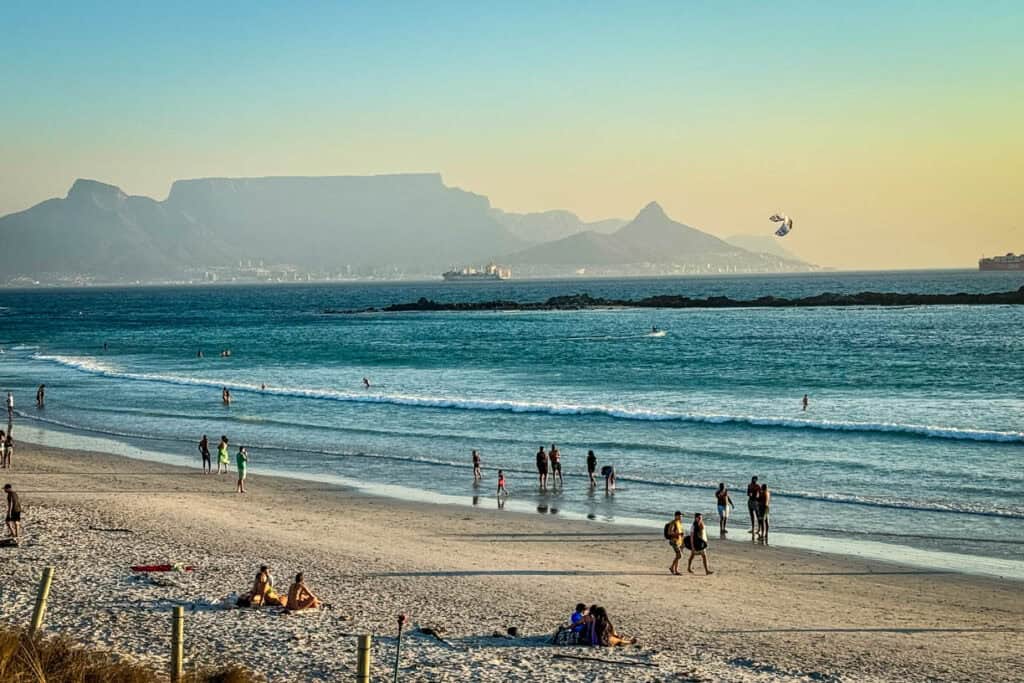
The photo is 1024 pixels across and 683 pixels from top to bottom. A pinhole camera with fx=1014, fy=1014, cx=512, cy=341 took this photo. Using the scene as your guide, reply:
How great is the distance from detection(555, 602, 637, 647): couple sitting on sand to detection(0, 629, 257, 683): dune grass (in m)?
4.78

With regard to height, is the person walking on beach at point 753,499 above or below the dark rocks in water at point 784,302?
below

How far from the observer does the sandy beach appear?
44.7 feet

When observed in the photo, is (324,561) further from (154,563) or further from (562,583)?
(562,583)

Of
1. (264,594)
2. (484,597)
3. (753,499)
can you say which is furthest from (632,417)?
(264,594)

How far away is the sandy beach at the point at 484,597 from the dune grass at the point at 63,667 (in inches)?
67.0

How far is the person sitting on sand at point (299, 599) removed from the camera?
15.8 meters

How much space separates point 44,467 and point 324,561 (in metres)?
15.7

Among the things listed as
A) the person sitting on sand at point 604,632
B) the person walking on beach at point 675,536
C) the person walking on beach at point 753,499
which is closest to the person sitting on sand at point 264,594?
the person sitting on sand at point 604,632

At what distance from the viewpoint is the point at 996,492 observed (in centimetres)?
2511

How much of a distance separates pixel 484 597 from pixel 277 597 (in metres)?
3.37

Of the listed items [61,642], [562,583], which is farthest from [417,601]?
[61,642]

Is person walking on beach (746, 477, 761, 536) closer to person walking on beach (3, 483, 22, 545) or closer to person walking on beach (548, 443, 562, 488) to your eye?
person walking on beach (548, 443, 562, 488)

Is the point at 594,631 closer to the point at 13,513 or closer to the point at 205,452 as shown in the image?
the point at 13,513

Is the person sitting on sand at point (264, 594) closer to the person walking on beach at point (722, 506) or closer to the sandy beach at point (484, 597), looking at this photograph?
the sandy beach at point (484, 597)
